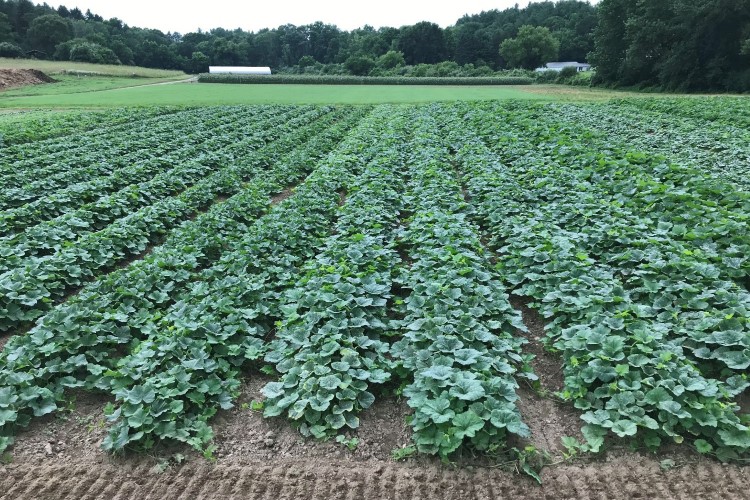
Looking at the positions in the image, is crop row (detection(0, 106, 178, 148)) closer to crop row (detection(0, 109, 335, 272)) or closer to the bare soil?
crop row (detection(0, 109, 335, 272))

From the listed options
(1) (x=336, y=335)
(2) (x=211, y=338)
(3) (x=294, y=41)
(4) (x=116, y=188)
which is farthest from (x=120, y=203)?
(3) (x=294, y=41)

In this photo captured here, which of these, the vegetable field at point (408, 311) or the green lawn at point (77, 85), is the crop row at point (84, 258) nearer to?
the vegetable field at point (408, 311)

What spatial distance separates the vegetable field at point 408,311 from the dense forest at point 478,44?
157 feet

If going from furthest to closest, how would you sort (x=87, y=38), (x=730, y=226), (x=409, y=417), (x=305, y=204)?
(x=87, y=38) < (x=305, y=204) < (x=730, y=226) < (x=409, y=417)

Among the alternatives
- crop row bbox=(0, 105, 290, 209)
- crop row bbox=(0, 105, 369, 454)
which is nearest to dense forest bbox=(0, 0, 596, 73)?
crop row bbox=(0, 105, 290, 209)

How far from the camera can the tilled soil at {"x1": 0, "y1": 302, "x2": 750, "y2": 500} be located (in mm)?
3668

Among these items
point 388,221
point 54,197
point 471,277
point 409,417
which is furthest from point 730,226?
point 54,197

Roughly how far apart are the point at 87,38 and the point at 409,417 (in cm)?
12093

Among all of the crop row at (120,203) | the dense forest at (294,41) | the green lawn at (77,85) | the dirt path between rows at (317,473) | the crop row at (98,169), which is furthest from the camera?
the dense forest at (294,41)

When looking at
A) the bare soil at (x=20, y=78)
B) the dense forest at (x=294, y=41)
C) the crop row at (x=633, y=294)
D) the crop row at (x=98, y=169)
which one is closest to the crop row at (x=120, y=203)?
the crop row at (x=98, y=169)

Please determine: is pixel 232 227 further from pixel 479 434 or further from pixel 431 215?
pixel 479 434

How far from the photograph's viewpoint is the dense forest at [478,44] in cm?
4916

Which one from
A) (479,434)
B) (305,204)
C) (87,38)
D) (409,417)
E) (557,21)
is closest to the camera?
(479,434)

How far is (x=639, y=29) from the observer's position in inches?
2142
